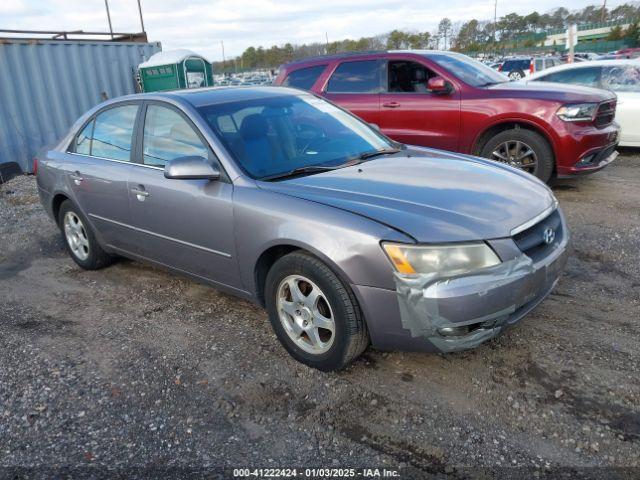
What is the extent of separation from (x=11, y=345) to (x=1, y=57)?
8.34 meters

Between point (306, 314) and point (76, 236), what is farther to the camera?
point (76, 236)

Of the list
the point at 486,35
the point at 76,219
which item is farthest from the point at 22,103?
the point at 486,35

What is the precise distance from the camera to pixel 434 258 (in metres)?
2.53

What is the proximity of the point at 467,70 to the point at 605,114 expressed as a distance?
1754 millimetres

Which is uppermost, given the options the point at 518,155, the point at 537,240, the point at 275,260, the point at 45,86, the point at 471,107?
the point at 45,86

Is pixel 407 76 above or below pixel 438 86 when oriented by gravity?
above

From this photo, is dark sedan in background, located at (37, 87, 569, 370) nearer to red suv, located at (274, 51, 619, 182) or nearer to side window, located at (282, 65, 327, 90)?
red suv, located at (274, 51, 619, 182)

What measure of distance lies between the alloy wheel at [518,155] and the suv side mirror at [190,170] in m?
4.28

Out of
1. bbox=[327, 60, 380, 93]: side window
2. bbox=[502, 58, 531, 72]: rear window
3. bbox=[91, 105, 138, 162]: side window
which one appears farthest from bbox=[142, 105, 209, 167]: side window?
bbox=[502, 58, 531, 72]: rear window

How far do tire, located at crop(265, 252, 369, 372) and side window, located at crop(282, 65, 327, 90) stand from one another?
5217mm

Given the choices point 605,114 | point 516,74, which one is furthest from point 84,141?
point 516,74

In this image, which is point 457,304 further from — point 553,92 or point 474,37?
point 474,37

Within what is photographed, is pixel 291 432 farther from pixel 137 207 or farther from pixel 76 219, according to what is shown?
pixel 76 219

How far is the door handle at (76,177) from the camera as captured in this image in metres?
4.52
